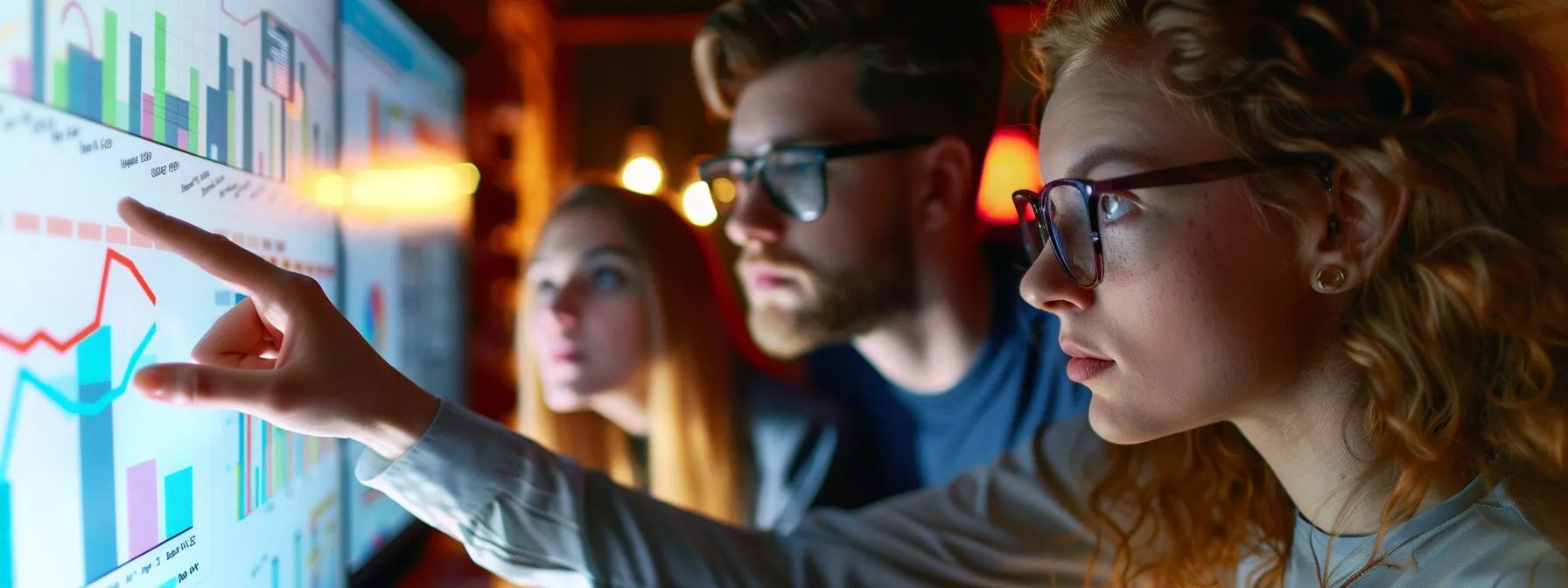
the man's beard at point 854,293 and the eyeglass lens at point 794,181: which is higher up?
the eyeglass lens at point 794,181

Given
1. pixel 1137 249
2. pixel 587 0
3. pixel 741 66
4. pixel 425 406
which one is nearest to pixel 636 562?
pixel 425 406

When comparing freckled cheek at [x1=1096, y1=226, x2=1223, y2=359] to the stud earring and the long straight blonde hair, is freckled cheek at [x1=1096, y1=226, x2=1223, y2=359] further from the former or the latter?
the long straight blonde hair

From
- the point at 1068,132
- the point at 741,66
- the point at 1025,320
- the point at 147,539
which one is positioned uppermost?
the point at 741,66

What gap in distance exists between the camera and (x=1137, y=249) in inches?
32.9

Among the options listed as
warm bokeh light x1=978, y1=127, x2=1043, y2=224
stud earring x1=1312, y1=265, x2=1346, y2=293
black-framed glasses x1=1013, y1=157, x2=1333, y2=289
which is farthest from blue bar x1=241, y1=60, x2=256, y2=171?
warm bokeh light x1=978, y1=127, x2=1043, y2=224

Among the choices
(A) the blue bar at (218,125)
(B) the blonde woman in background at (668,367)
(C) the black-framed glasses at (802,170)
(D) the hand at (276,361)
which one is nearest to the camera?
(D) the hand at (276,361)

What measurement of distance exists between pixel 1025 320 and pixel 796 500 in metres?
0.51

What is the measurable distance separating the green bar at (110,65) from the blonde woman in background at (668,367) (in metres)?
1.04

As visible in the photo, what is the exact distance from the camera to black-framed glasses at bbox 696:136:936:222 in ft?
4.73

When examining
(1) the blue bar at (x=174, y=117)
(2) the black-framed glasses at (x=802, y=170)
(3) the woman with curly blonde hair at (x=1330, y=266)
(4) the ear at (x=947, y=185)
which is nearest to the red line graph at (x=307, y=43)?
(1) the blue bar at (x=174, y=117)

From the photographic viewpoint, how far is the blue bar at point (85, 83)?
22.0 inches

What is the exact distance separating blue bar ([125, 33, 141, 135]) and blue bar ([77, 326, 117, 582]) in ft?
0.46

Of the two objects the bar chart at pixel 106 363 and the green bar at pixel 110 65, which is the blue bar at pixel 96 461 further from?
the green bar at pixel 110 65

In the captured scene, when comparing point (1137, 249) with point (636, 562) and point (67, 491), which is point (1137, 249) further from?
point (67, 491)
